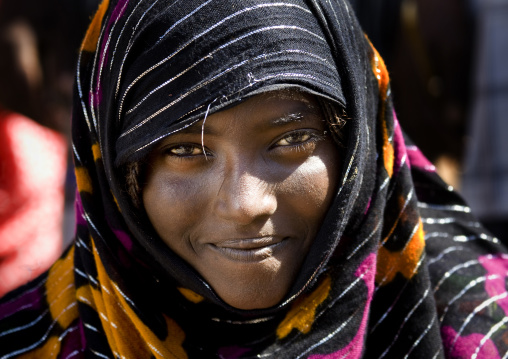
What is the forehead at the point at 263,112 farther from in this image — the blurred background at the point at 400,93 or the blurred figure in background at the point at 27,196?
the blurred background at the point at 400,93

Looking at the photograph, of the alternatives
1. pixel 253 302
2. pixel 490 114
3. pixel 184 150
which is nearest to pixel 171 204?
pixel 184 150

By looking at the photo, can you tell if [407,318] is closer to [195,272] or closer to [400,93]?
[195,272]

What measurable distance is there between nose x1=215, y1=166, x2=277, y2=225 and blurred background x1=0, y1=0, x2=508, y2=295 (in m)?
2.24

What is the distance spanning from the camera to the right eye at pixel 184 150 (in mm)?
1579

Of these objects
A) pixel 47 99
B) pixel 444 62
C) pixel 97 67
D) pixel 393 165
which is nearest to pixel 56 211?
pixel 47 99

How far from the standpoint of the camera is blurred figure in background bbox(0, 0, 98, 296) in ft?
11.5

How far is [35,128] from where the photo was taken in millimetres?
3807

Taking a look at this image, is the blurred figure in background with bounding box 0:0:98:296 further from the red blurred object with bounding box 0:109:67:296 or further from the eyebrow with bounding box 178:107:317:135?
the eyebrow with bounding box 178:107:317:135

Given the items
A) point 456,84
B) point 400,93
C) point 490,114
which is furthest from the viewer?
point 490,114

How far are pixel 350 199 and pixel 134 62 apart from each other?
61cm

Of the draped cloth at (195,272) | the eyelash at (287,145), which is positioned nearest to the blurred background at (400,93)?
the draped cloth at (195,272)

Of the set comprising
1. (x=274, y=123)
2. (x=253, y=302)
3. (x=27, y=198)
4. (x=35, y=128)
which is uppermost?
(x=35, y=128)

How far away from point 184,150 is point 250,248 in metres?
0.28

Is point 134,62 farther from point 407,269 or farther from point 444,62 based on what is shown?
point 444,62
